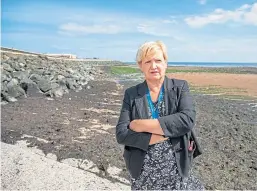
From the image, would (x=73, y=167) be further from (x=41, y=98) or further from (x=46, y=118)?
Answer: (x=41, y=98)

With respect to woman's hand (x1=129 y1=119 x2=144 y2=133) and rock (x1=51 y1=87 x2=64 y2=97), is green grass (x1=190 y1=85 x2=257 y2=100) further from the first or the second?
woman's hand (x1=129 y1=119 x2=144 y2=133)

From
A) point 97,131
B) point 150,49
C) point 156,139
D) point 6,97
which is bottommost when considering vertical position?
point 97,131

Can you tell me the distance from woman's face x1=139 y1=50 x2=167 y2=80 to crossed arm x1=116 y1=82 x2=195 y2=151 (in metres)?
0.23

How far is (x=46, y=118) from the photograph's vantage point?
11.8 metres

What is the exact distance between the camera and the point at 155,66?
2.59m

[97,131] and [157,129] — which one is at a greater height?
[157,129]

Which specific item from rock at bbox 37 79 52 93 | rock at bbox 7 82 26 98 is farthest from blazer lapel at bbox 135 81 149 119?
rock at bbox 37 79 52 93

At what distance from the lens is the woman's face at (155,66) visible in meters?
2.59

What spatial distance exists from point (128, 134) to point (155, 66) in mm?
561

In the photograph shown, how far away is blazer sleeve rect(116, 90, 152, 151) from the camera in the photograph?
2.58 metres

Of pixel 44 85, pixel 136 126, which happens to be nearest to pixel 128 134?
pixel 136 126

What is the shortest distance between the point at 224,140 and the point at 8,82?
993 centimetres

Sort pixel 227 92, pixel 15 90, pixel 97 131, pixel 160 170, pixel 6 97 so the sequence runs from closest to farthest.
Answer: pixel 160 170 < pixel 97 131 < pixel 6 97 < pixel 15 90 < pixel 227 92

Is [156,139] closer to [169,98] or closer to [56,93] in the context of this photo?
[169,98]
